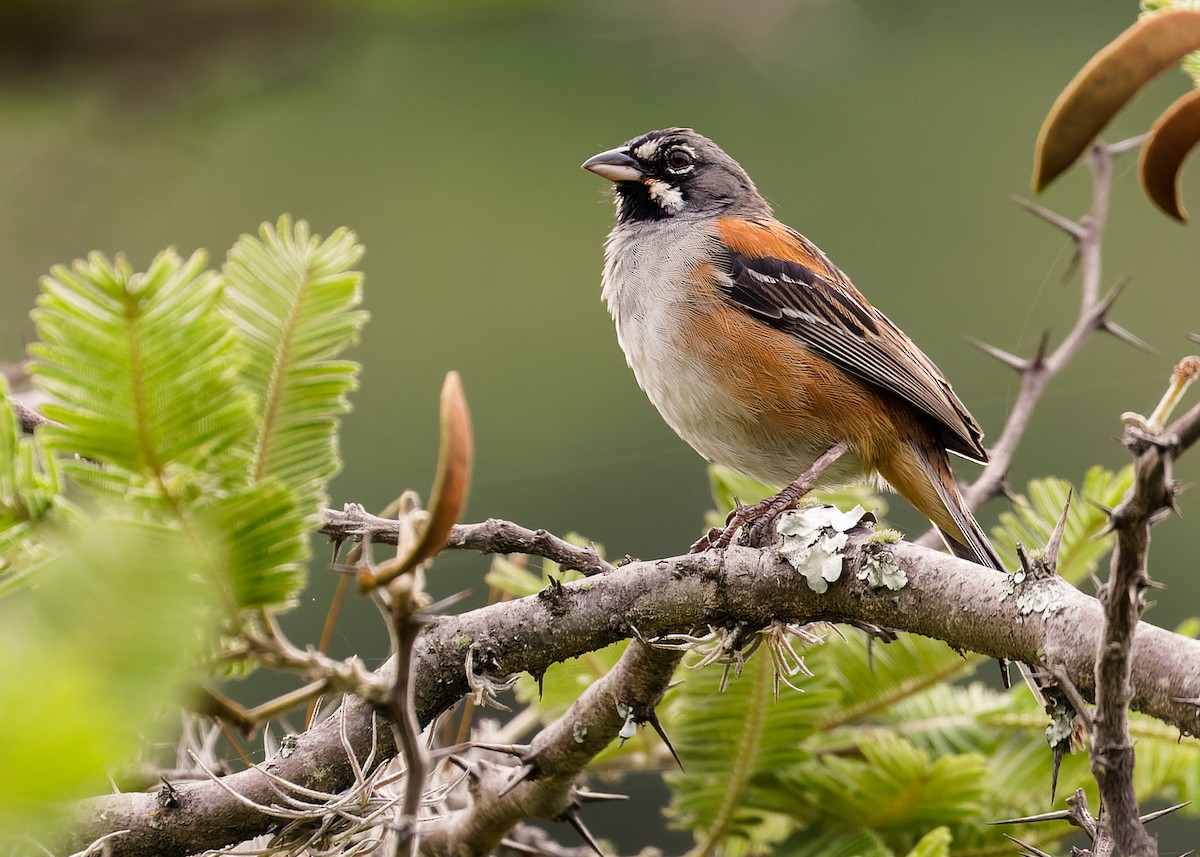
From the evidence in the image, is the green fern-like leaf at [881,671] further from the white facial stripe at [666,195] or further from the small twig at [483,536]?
the white facial stripe at [666,195]

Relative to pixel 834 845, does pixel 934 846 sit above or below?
above

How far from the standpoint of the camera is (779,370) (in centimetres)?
351

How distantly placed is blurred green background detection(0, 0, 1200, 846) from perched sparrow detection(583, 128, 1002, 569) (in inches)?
116

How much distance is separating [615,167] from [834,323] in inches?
41.3

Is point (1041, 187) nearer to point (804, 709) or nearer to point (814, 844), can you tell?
point (804, 709)

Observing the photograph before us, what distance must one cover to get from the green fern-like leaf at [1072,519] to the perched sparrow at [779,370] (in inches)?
30.3

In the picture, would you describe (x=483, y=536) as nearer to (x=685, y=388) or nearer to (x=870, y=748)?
(x=870, y=748)

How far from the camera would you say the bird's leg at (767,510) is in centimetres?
241

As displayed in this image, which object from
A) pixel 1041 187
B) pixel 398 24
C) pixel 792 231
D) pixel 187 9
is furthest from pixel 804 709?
pixel 792 231

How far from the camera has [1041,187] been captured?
120 centimetres

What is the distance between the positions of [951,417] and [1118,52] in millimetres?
2607

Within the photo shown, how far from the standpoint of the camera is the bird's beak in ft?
14.0

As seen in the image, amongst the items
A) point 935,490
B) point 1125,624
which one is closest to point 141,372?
point 1125,624

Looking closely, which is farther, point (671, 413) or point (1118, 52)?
point (671, 413)
